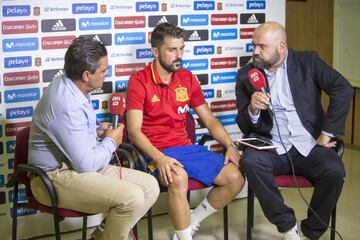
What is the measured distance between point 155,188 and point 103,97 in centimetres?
87

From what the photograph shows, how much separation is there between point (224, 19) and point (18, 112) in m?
1.52

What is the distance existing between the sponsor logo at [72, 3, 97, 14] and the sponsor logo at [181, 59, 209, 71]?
723mm

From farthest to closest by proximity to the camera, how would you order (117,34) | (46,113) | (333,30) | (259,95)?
(333,30) < (117,34) < (259,95) < (46,113)

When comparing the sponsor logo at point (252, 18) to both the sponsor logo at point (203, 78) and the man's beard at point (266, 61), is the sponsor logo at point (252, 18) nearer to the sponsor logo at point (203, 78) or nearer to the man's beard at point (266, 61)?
the sponsor logo at point (203, 78)

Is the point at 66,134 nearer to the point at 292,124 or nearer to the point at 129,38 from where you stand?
the point at 129,38

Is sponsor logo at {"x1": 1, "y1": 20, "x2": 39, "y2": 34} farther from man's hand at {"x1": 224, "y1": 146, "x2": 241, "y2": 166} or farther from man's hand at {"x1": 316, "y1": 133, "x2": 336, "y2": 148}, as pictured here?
man's hand at {"x1": 316, "y1": 133, "x2": 336, "y2": 148}

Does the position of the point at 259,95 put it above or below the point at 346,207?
above

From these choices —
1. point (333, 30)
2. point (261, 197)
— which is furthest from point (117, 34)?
point (333, 30)

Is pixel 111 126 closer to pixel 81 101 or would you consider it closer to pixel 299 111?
pixel 81 101

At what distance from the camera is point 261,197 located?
341cm

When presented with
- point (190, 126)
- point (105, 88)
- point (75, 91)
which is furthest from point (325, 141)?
point (75, 91)

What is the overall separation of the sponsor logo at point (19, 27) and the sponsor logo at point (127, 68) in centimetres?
57

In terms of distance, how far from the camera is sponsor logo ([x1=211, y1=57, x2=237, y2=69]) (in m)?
4.23

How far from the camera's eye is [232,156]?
3.59 meters
